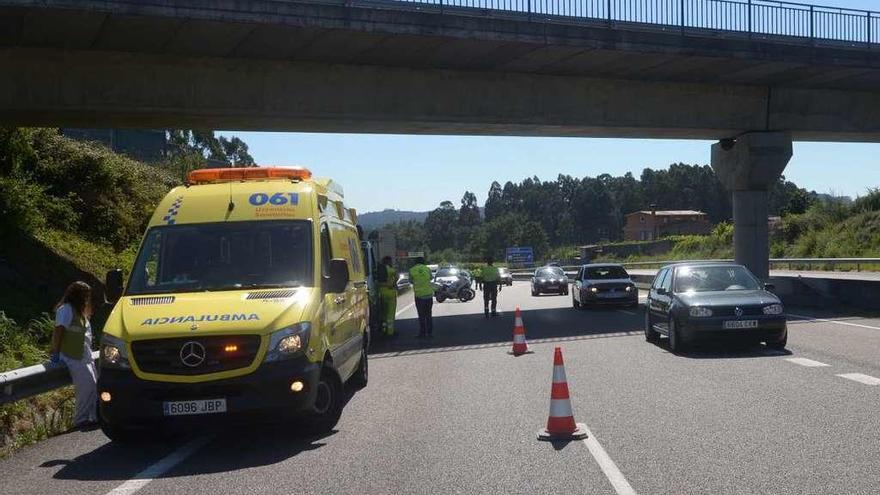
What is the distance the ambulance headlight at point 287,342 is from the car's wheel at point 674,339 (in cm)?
840

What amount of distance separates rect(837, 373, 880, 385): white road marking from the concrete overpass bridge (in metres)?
11.4

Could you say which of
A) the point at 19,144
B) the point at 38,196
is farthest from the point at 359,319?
the point at 19,144

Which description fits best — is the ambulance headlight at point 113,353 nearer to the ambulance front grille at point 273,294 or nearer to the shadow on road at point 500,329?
the ambulance front grille at point 273,294

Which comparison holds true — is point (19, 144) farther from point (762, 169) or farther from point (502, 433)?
point (762, 169)

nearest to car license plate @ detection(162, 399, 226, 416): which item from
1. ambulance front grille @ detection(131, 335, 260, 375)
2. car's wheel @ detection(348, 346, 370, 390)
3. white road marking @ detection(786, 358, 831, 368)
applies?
ambulance front grille @ detection(131, 335, 260, 375)

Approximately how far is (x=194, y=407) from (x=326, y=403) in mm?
1409

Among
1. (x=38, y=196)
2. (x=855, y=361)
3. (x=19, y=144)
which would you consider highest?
(x=19, y=144)

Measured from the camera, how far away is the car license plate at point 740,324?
47.1ft

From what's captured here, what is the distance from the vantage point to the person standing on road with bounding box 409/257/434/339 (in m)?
19.7

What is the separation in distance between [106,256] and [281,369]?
14.5 metres

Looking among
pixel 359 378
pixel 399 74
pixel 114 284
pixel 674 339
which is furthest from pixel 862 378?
pixel 399 74

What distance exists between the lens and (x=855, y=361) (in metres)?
13.0

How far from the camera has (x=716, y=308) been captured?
47.4 feet

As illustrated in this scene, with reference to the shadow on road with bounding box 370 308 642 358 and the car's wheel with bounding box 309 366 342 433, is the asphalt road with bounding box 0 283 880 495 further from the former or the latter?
the shadow on road with bounding box 370 308 642 358
